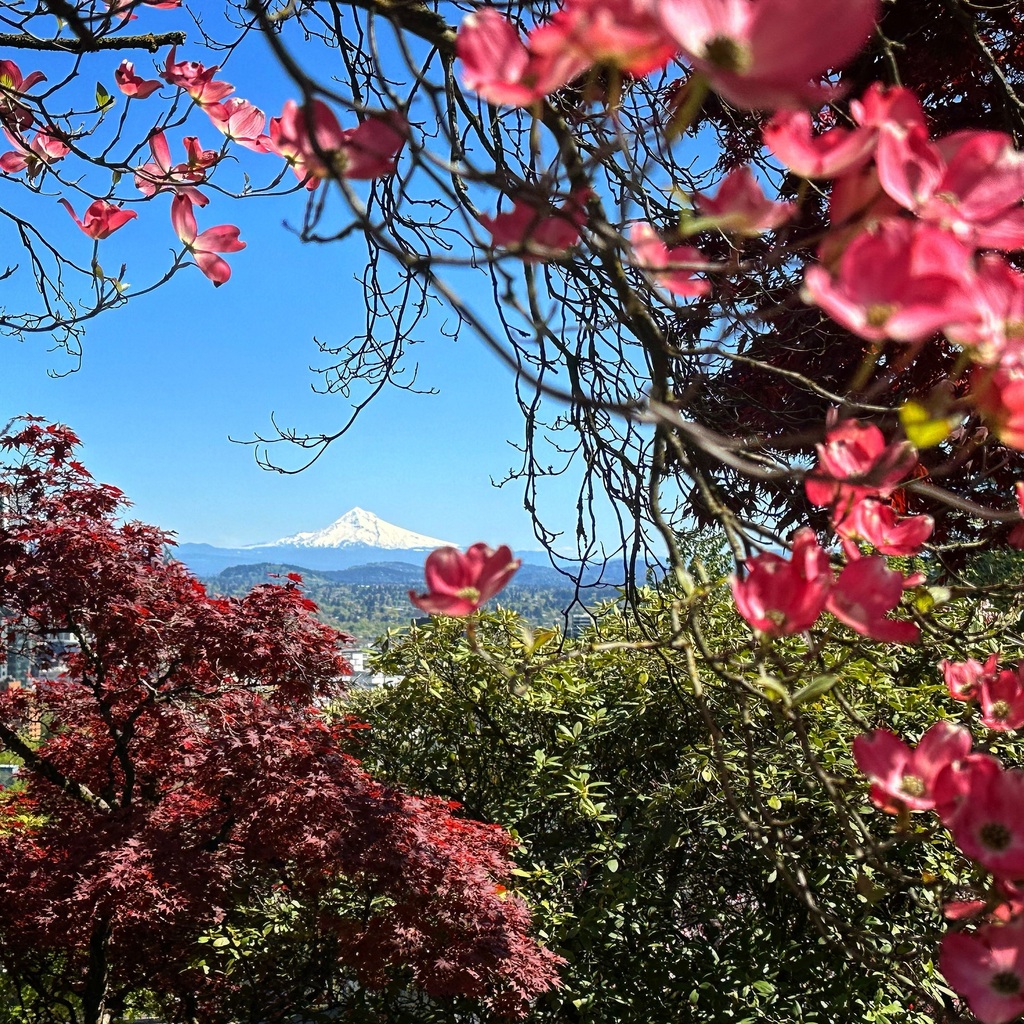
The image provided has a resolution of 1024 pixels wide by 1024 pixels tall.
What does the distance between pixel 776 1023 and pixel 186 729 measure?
195 cm

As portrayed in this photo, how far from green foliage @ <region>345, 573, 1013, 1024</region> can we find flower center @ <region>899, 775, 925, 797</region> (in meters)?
1.42

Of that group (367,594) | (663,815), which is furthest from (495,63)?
(367,594)

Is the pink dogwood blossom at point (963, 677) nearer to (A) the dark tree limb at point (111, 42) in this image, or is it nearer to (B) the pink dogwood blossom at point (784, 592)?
(B) the pink dogwood blossom at point (784, 592)

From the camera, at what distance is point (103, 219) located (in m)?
1.34

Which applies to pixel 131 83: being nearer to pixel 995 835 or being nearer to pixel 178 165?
pixel 178 165

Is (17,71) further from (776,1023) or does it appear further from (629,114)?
(776,1023)

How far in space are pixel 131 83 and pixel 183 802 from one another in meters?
2.18

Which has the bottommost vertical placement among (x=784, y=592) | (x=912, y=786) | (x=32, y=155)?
(x=912, y=786)

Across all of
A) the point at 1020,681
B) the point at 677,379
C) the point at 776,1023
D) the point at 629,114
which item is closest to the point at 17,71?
the point at 629,114

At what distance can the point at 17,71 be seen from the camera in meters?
1.44

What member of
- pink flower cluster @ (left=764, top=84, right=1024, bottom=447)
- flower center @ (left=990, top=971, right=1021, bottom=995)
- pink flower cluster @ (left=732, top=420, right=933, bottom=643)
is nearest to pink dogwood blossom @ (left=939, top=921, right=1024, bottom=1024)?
flower center @ (left=990, top=971, right=1021, bottom=995)

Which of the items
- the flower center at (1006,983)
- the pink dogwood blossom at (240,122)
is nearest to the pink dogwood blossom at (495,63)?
the flower center at (1006,983)

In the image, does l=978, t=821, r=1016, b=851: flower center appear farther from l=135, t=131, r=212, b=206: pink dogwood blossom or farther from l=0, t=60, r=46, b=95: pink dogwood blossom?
l=0, t=60, r=46, b=95: pink dogwood blossom

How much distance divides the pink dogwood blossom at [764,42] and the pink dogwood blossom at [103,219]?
4.00ft
